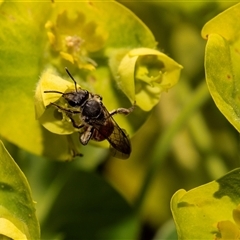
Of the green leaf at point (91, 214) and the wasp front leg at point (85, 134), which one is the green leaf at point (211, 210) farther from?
the green leaf at point (91, 214)

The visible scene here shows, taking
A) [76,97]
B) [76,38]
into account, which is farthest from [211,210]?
[76,38]

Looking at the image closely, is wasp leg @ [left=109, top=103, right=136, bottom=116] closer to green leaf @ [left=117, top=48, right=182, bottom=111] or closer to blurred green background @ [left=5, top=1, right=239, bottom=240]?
green leaf @ [left=117, top=48, right=182, bottom=111]

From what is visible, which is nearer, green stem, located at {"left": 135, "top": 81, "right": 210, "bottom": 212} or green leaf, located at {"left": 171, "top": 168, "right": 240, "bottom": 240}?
green leaf, located at {"left": 171, "top": 168, "right": 240, "bottom": 240}

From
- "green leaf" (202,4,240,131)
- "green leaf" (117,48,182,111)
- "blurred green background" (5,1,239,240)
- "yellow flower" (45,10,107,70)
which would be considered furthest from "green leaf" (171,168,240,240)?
"blurred green background" (5,1,239,240)

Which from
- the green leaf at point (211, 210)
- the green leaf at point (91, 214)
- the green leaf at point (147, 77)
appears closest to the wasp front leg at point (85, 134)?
the green leaf at point (147, 77)

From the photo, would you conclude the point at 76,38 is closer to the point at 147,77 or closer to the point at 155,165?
the point at 147,77
